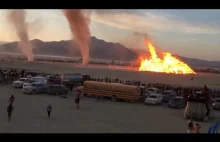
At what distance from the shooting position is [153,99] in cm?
2072

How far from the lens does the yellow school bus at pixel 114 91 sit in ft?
68.6

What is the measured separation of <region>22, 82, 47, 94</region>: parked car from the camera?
2248cm

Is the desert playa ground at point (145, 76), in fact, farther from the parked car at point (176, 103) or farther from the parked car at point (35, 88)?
the parked car at point (176, 103)

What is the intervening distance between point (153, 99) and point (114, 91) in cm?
253

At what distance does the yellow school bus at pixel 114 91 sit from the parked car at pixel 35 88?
3113 millimetres

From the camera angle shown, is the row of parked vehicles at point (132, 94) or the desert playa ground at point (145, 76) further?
the desert playa ground at point (145, 76)

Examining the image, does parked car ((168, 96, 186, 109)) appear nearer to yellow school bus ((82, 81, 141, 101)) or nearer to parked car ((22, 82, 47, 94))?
yellow school bus ((82, 81, 141, 101))

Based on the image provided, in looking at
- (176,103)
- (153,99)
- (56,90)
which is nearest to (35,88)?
(56,90)

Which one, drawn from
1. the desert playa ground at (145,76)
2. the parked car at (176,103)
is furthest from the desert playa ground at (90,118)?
the desert playa ground at (145,76)

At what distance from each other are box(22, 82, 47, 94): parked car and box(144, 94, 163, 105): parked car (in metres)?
7.35
